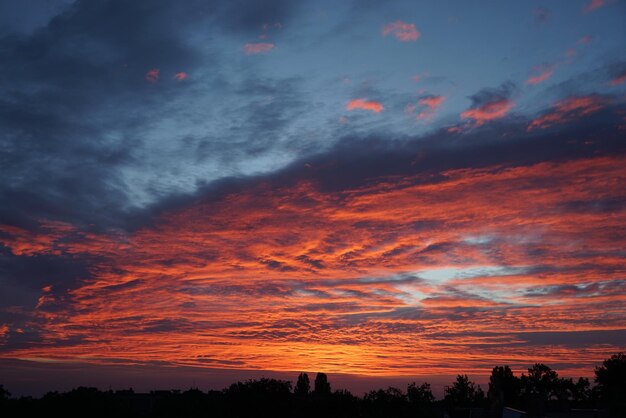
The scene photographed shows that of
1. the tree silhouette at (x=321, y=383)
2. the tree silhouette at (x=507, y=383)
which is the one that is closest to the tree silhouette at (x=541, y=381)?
the tree silhouette at (x=507, y=383)

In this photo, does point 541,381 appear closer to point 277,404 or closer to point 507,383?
point 507,383

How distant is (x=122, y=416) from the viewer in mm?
77562

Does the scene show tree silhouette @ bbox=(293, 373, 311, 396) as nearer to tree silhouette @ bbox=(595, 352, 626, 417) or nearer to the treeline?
the treeline

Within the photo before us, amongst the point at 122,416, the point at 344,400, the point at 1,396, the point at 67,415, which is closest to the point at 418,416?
the point at 344,400

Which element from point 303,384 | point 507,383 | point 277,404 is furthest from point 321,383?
point 277,404

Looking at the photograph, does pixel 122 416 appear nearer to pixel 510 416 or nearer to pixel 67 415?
pixel 67 415

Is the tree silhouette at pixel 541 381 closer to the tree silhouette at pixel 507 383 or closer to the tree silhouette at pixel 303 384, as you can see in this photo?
the tree silhouette at pixel 507 383

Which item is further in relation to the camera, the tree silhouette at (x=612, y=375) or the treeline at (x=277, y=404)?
the tree silhouette at (x=612, y=375)

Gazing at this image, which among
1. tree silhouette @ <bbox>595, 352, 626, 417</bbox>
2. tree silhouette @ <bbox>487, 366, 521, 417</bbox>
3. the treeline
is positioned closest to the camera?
the treeline

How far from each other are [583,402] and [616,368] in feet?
77.8

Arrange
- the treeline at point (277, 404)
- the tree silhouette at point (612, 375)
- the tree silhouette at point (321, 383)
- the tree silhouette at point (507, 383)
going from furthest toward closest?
the tree silhouette at point (507, 383), the tree silhouette at point (321, 383), the tree silhouette at point (612, 375), the treeline at point (277, 404)

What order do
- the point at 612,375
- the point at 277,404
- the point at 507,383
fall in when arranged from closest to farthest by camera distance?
the point at 277,404
the point at 612,375
the point at 507,383

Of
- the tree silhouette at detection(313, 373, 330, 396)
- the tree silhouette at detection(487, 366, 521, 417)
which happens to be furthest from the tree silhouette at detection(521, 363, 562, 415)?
the tree silhouette at detection(313, 373, 330, 396)

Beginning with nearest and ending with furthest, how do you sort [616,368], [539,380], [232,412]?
1. [232,412]
2. [616,368]
3. [539,380]
